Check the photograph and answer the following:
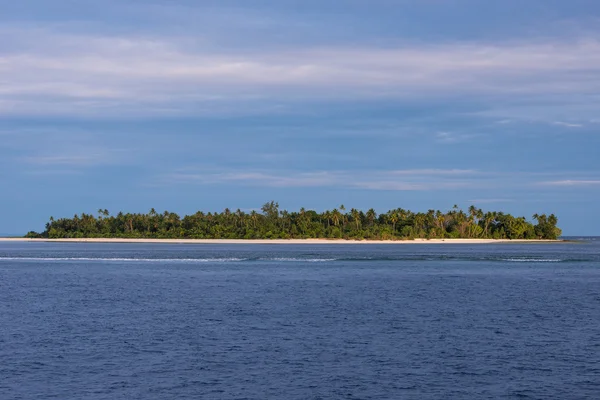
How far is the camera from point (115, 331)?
155ft

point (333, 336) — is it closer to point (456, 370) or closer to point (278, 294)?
point (456, 370)

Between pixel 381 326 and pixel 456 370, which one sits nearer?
pixel 456 370

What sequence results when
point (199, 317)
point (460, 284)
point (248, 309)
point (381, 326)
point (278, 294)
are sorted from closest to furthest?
point (381, 326), point (199, 317), point (248, 309), point (278, 294), point (460, 284)

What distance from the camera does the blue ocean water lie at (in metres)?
32.3

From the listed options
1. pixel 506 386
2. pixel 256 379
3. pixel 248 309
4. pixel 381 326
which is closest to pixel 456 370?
pixel 506 386

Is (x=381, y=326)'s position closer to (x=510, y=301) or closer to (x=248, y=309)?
(x=248, y=309)

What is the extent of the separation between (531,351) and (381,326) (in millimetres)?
11698

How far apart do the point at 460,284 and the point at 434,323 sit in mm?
34447

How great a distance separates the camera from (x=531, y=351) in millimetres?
40250

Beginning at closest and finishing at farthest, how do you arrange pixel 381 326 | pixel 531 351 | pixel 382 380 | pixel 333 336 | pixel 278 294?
pixel 382 380
pixel 531 351
pixel 333 336
pixel 381 326
pixel 278 294

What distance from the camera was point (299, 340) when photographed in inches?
1718

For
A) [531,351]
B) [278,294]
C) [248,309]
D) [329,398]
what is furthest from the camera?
[278,294]

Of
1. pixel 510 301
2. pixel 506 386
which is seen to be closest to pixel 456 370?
pixel 506 386

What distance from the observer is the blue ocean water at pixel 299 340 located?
3234 centimetres
